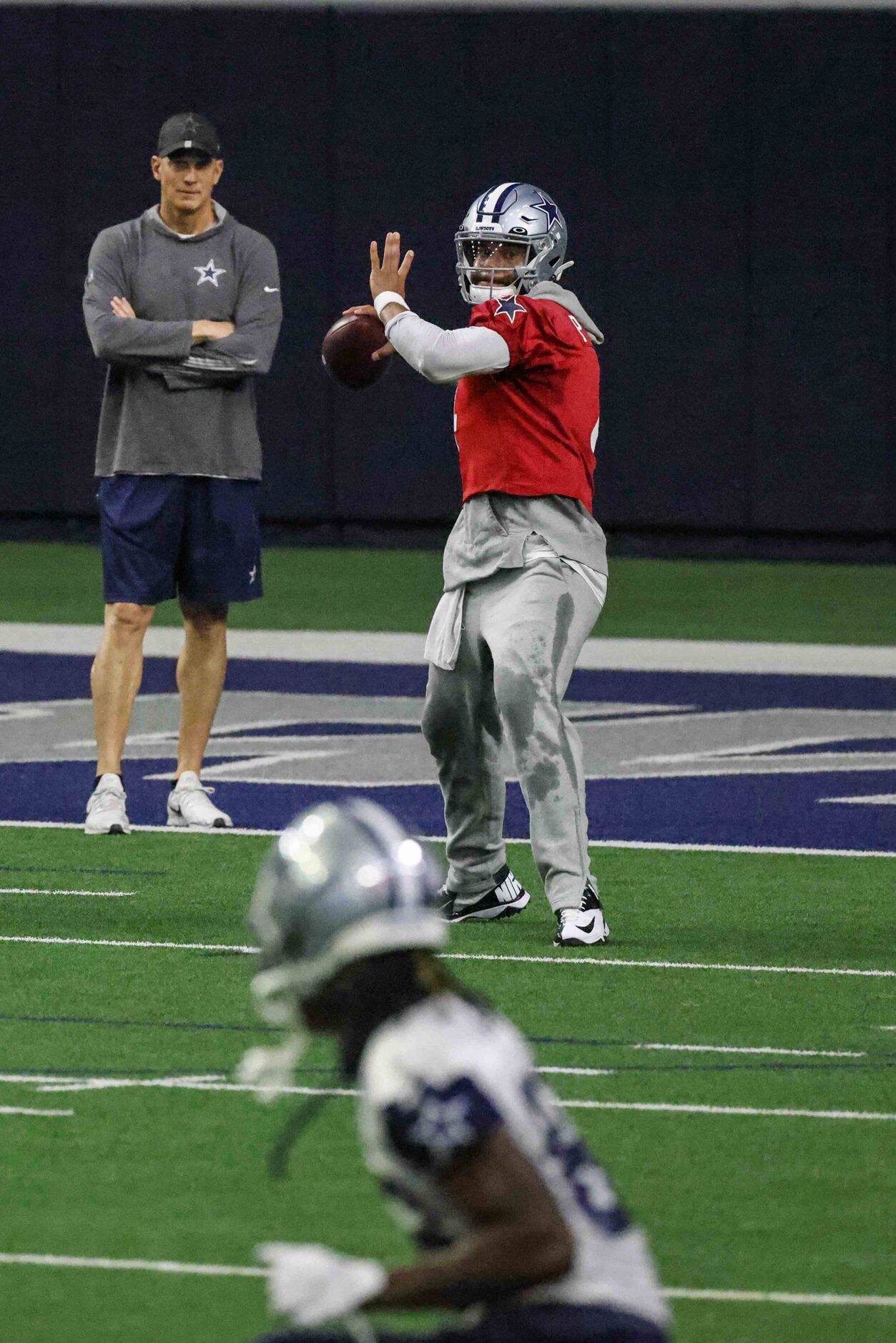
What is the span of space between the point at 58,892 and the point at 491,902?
4.64 feet

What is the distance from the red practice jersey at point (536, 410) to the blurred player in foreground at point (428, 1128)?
4.96m

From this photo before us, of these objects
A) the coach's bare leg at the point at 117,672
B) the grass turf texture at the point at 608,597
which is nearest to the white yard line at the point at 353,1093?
the coach's bare leg at the point at 117,672

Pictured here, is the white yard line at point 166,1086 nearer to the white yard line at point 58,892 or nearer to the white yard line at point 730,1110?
the white yard line at point 730,1110

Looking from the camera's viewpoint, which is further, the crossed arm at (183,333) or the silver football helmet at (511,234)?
the crossed arm at (183,333)

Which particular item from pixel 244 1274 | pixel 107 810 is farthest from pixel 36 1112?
pixel 107 810

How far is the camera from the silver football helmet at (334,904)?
3.55 meters

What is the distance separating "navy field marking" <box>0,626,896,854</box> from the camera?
11.3m

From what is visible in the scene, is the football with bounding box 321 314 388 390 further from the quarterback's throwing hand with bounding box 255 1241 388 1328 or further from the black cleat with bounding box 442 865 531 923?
the quarterback's throwing hand with bounding box 255 1241 388 1328

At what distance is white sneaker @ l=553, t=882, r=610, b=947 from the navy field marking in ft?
6.90

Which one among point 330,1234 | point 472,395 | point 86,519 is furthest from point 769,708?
point 86,519

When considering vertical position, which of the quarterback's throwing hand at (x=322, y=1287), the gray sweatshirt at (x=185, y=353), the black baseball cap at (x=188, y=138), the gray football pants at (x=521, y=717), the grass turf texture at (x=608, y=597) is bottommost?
the grass turf texture at (x=608, y=597)

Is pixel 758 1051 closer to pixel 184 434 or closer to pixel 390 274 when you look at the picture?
pixel 390 274

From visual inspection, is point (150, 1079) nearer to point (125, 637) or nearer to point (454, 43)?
point (125, 637)

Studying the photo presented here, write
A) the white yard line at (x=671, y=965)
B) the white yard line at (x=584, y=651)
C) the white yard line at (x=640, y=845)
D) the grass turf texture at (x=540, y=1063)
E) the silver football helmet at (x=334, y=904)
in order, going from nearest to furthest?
the silver football helmet at (x=334, y=904)
the grass turf texture at (x=540, y=1063)
the white yard line at (x=671, y=965)
the white yard line at (x=640, y=845)
the white yard line at (x=584, y=651)
